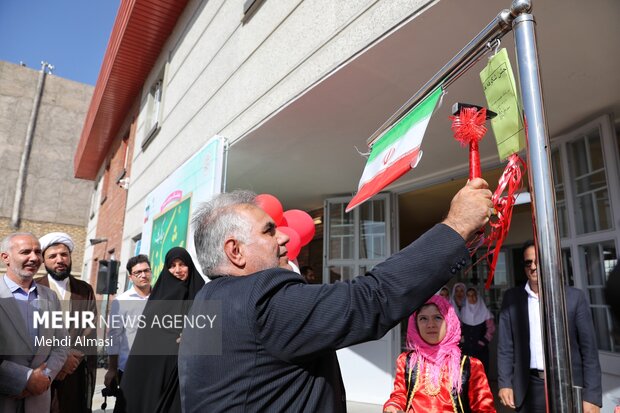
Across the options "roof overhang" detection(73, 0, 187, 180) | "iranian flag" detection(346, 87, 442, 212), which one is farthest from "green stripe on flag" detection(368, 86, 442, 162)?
"roof overhang" detection(73, 0, 187, 180)

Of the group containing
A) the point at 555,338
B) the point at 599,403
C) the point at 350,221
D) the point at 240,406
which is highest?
the point at 350,221

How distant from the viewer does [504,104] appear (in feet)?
3.90

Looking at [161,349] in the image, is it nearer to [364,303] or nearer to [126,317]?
[126,317]

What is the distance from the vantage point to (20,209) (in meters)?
23.9

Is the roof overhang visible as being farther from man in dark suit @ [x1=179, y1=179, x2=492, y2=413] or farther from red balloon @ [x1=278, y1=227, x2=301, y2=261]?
man in dark suit @ [x1=179, y1=179, x2=492, y2=413]

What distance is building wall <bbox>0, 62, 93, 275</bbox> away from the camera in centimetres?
2397

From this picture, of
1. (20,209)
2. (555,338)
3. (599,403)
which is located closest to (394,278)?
(555,338)

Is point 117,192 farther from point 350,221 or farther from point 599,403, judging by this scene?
point 599,403

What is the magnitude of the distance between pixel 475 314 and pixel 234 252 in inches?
266

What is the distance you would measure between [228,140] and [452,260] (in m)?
3.88

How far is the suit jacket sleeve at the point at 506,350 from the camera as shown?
3.06 metres

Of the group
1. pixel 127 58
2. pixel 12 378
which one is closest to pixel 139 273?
pixel 12 378

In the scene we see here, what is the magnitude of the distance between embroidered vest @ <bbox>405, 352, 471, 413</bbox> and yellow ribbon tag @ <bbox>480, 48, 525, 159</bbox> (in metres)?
1.61

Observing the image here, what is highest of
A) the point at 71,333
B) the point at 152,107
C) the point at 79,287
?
the point at 152,107
